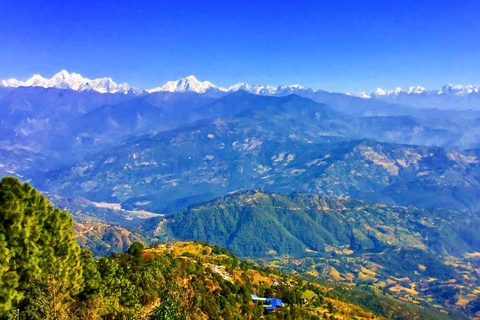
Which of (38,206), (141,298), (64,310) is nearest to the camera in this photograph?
(64,310)

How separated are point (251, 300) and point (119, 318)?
175ft

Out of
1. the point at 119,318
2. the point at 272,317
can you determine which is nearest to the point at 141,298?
the point at 119,318

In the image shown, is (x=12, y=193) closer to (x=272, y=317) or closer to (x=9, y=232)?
(x=9, y=232)

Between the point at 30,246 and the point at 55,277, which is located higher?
the point at 30,246

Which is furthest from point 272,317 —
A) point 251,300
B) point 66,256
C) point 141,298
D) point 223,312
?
point 66,256

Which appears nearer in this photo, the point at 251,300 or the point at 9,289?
the point at 9,289

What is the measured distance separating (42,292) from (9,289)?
3035mm

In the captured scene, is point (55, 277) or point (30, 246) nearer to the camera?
point (30, 246)

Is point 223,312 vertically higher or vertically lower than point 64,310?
lower

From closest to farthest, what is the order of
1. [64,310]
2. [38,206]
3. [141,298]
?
[64,310] → [38,206] → [141,298]

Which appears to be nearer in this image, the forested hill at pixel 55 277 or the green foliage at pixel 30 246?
the green foliage at pixel 30 246

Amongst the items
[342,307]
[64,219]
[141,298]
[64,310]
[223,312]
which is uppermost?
[64,219]

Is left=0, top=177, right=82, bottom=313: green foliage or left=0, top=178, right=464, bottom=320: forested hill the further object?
left=0, top=178, right=464, bottom=320: forested hill

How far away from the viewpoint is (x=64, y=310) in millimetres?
39125
